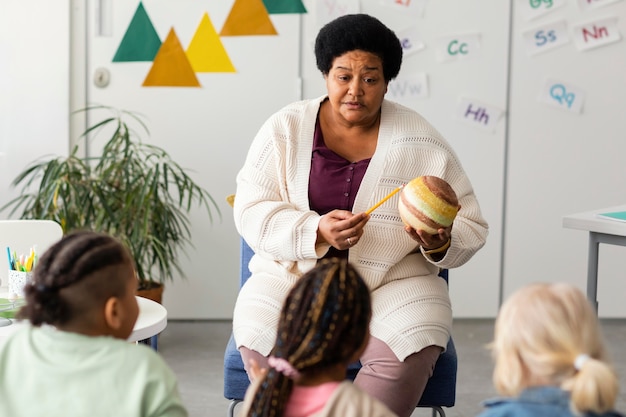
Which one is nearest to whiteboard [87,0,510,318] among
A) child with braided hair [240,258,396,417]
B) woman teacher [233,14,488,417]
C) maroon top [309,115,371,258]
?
woman teacher [233,14,488,417]

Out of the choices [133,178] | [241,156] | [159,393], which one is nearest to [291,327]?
[159,393]

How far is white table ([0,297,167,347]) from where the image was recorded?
195 cm

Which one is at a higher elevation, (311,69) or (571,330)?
(311,69)

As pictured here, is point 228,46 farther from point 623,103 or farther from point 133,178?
point 623,103

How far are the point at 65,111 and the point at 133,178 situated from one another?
21.9 inches

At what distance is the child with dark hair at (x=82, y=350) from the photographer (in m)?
1.53

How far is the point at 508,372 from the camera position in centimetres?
138

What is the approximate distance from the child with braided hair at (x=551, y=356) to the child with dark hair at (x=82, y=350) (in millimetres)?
548

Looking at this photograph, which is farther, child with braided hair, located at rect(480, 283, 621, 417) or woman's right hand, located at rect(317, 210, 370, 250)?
woman's right hand, located at rect(317, 210, 370, 250)

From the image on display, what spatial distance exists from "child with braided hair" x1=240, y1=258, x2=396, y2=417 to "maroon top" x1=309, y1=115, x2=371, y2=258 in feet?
3.27

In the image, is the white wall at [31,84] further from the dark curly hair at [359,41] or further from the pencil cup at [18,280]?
the pencil cup at [18,280]

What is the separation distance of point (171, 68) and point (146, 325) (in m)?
2.29

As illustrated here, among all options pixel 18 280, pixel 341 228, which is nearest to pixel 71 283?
pixel 18 280

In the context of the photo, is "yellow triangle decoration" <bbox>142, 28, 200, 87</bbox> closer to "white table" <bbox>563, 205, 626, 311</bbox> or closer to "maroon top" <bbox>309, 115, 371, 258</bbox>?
"maroon top" <bbox>309, 115, 371, 258</bbox>
